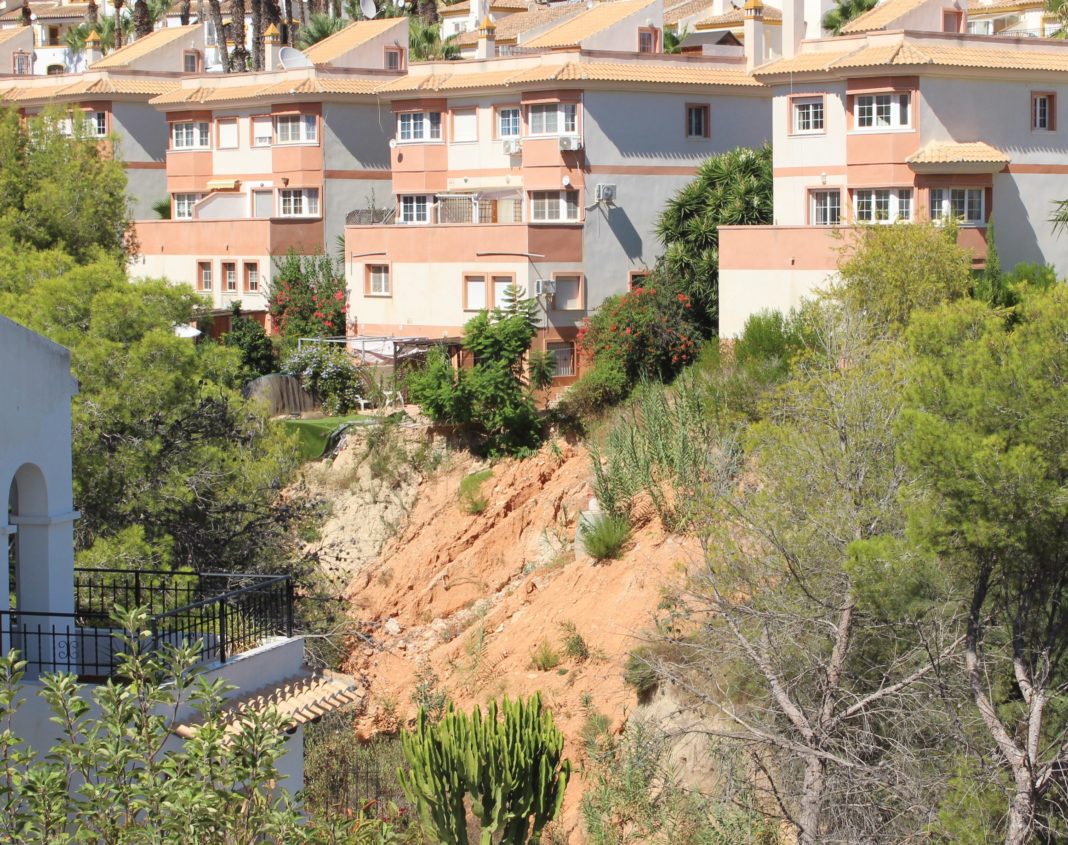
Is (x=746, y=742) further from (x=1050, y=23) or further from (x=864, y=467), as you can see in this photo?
(x=1050, y=23)

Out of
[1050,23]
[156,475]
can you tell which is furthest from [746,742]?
[1050,23]

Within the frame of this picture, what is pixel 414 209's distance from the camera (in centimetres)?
5253

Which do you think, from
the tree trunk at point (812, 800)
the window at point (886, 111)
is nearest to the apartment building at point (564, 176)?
the window at point (886, 111)

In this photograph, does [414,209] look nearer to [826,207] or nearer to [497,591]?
[826,207]

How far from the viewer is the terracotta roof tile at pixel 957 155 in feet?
132

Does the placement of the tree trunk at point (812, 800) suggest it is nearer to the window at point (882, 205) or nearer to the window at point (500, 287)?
the window at point (882, 205)

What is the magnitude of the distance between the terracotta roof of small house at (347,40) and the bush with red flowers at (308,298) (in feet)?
23.0

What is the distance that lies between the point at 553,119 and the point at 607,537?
15.8 m

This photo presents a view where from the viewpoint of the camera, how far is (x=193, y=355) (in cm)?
2764

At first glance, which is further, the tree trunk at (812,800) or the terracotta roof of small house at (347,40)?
the terracotta roof of small house at (347,40)

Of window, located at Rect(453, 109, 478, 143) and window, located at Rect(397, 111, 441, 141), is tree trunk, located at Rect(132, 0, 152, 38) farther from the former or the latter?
window, located at Rect(453, 109, 478, 143)

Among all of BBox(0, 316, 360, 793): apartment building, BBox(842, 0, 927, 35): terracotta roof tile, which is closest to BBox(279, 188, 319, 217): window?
BBox(842, 0, 927, 35): terracotta roof tile

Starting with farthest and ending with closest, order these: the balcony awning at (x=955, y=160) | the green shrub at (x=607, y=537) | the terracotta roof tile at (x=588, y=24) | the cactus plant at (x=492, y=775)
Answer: the terracotta roof tile at (x=588, y=24)
the balcony awning at (x=955, y=160)
the green shrub at (x=607, y=537)
the cactus plant at (x=492, y=775)

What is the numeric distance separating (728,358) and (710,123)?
11322 mm
